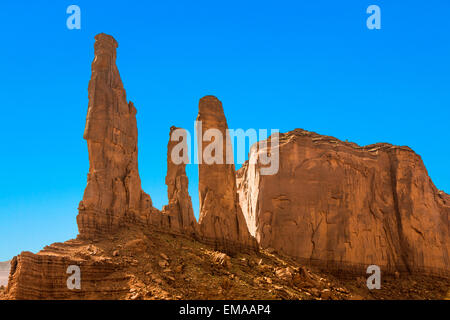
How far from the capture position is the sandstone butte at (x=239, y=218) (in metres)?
29.1

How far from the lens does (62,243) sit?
97.6ft

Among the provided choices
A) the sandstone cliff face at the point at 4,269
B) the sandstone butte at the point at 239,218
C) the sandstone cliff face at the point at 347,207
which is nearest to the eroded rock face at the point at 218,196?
the sandstone butte at the point at 239,218

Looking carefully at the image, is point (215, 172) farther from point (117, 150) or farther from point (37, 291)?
point (37, 291)

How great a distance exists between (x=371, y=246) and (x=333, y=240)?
3300 millimetres

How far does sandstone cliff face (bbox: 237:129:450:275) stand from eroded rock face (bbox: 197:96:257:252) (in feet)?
23.5

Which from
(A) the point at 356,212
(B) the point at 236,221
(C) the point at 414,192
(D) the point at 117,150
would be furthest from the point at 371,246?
(D) the point at 117,150

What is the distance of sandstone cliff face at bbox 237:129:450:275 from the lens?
4606 cm

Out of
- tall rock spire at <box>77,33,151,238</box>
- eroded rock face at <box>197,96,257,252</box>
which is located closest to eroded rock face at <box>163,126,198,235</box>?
eroded rock face at <box>197,96,257,252</box>

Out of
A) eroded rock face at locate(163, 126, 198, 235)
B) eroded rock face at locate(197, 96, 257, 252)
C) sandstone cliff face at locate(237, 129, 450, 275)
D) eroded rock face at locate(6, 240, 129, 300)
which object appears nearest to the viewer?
eroded rock face at locate(6, 240, 129, 300)

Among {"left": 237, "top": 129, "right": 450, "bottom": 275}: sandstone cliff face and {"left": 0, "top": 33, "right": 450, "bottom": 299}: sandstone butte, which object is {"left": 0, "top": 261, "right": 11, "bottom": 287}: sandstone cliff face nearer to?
{"left": 0, "top": 33, "right": 450, "bottom": 299}: sandstone butte

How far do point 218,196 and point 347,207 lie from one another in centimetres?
1383

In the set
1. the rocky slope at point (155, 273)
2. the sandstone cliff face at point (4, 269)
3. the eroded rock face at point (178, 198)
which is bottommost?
the sandstone cliff face at point (4, 269)

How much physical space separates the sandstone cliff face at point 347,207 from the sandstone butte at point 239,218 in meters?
0.09

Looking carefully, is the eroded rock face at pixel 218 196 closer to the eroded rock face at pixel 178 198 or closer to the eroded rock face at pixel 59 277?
the eroded rock face at pixel 178 198
